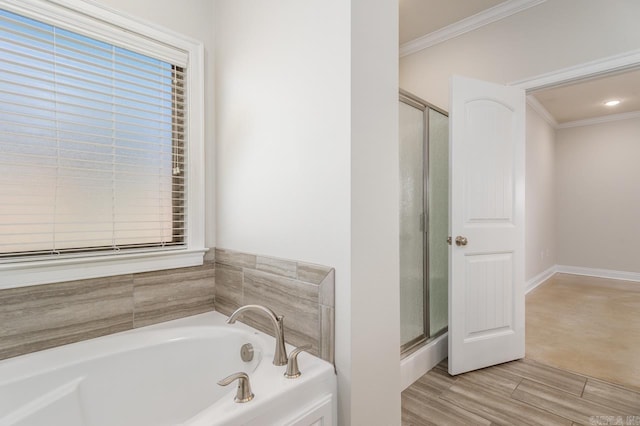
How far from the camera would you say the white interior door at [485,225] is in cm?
220

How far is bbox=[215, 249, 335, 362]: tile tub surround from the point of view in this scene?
1282 millimetres

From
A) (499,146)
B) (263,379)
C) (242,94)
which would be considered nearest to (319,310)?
(263,379)

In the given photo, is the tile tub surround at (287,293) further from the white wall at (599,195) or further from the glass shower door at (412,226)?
the white wall at (599,195)

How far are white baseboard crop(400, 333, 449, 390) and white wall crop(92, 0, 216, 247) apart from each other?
1.49 meters

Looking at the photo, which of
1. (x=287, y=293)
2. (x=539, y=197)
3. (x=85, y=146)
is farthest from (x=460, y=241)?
(x=539, y=197)

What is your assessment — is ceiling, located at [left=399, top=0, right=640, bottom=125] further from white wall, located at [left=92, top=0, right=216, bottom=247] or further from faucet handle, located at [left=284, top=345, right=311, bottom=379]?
faucet handle, located at [left=284, top=345, right=311, bottom=379]

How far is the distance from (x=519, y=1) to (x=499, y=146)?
4.05 feet

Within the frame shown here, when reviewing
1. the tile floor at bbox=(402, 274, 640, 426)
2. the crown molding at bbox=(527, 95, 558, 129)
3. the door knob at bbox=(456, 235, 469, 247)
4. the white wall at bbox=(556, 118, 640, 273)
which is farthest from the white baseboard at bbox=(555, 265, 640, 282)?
the door knob at bbox=(456, 235, 469, 247)

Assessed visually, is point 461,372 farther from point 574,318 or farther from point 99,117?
point 99,117

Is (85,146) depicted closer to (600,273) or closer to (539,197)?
(539,197)

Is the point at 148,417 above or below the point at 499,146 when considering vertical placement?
below

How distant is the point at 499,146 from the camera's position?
2.33 m

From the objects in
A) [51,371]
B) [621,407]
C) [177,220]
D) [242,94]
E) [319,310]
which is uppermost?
[242,94]

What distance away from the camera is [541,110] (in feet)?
15.5
